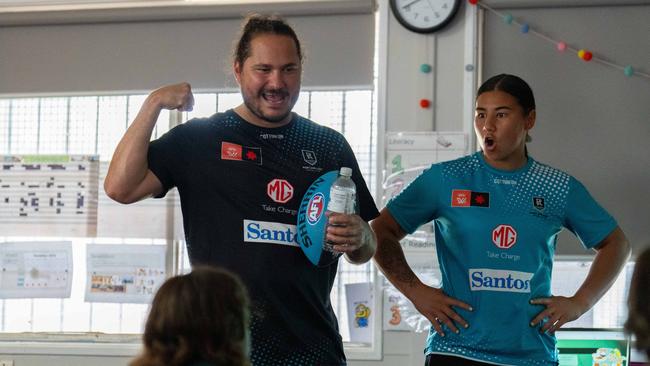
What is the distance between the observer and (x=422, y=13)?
159 inches

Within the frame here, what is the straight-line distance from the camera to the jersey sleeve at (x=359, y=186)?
2.26 metres

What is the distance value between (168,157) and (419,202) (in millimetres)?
771

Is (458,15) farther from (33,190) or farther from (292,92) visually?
(33,190)

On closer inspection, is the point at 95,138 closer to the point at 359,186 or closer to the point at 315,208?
the point at 359,186

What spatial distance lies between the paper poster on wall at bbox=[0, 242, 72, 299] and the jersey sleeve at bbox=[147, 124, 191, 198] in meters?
2.59

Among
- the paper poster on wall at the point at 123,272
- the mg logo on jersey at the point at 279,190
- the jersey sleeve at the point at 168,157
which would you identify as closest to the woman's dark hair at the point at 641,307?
the mg logo on jersey at the point at 279,190

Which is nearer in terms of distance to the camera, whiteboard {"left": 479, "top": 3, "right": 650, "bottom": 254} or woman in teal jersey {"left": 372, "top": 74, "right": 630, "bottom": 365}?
woman in teal jersey {"left": 372, "top": 74, "right": 630, "bottom": 365}

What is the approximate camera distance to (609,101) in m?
3.94

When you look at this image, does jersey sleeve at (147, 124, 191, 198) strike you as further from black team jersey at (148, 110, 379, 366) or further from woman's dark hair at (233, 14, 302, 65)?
woman's dark hair at (233, 14, 302, 65)

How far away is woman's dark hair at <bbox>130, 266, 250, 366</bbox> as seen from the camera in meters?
1.52

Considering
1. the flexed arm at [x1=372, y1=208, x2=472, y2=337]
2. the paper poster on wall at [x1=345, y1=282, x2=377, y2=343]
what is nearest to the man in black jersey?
the flexed arm at [x1=372, y1=208, x2=472, y2=337]

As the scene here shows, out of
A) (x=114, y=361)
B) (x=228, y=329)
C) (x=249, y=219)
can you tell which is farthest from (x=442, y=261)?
(x=114, y=361)

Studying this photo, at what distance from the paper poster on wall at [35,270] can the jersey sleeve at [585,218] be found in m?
2.96

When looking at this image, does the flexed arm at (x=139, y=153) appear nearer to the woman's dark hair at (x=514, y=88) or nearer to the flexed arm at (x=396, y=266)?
the flexed arm at (x=396, y=266)
